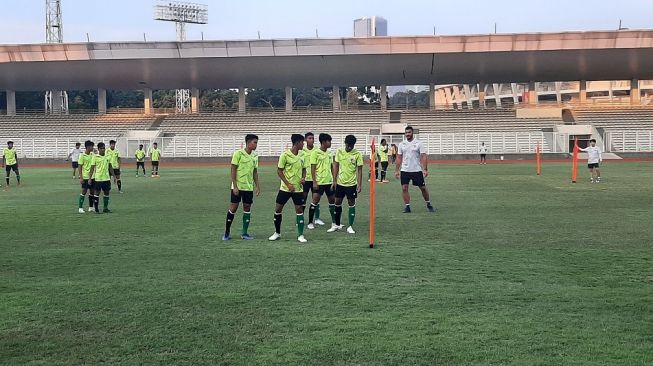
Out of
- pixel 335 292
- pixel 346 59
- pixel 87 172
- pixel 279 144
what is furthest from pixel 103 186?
pixel 346 59

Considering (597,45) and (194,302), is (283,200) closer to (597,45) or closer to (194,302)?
(194,302)

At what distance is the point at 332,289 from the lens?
7609mm

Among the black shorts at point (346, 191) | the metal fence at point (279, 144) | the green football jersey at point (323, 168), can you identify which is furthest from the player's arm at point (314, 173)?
the metal fence at point (279, 144)

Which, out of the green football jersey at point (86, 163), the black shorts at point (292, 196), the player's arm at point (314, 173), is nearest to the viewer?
the black shorts at point (292, 196)

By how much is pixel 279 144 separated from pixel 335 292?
43.0 m

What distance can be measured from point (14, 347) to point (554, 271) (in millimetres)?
6128

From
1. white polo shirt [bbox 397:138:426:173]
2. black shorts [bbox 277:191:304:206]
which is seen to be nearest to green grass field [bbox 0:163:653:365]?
black shorts [bbox 277:191:304:206]

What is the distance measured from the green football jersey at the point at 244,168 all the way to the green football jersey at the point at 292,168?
484mm

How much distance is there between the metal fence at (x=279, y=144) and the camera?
158 ft

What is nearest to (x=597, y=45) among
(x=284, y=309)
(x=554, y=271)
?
(x=554, y=271)

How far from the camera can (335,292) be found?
7.46 metres

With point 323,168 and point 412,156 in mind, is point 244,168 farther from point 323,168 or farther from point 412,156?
point 412,156

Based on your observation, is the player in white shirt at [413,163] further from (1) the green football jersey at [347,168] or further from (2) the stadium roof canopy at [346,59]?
(2) the stadium roof canopy at [346,59]

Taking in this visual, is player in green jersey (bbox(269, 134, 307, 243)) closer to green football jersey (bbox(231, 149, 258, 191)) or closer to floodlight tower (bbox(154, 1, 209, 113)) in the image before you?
green football jersey (bbox(231, 149, 258, 191))
